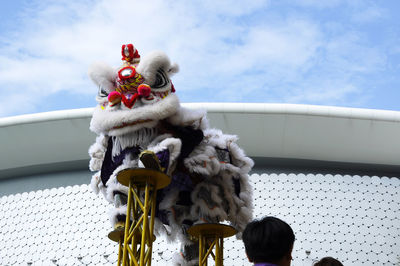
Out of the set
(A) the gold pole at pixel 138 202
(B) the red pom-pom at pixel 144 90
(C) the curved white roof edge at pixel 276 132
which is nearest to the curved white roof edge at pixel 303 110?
(C) the curved white roof edge at pixel 276 132

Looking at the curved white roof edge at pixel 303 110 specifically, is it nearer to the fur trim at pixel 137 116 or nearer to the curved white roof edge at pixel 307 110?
the curved white roof edge at pixel 307 110

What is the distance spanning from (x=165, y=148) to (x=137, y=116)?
0.18m

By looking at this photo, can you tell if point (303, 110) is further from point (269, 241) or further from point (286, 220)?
point (269, 241)

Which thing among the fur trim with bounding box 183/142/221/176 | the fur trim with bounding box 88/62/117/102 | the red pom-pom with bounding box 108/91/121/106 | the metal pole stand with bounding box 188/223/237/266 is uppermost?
the fur trim with bounding box 88/62/117/102

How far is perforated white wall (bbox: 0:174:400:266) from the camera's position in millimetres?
4066

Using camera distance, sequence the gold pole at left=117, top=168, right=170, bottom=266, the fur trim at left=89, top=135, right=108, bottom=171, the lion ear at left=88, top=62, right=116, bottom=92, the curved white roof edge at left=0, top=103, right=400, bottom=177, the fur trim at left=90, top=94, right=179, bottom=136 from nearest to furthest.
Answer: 1. the gold pole at left=117, top=168, right=170, bottom=266
2. the fur trim at left=90, top=94, right=179, bottom=136
3. the lion ear at left=88, top=62, right=116, bottom=92
4. the fur trim at left=89, top=135, right=108, bottom=171
5. the curved white roof edge at left=0, top=103, right=400, bottom=177

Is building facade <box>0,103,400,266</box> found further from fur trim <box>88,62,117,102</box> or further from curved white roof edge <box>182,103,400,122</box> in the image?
fur trim <box>88,62,117,102</box>

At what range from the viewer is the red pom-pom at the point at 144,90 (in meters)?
2.13

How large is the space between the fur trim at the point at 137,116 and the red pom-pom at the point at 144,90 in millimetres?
55

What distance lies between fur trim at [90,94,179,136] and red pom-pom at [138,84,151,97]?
0.18ft

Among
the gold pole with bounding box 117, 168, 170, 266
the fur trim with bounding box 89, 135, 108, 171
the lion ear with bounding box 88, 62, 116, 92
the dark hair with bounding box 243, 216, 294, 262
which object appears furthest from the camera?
the fur trim with bounding box 89, 135, 108, 171

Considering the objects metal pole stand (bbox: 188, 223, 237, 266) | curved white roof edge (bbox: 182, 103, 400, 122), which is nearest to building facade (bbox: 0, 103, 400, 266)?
curved white roof edge (bbox: 182, 103, 400, 122)

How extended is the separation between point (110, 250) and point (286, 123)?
1.82 m

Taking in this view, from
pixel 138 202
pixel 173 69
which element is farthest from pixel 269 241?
pixel 173 69
